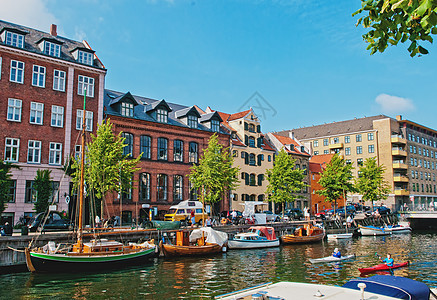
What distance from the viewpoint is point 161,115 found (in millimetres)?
48750

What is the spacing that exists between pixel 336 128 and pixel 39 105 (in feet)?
249

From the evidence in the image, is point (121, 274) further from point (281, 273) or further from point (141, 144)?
point (141, 144)

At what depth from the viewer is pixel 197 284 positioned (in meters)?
20.9

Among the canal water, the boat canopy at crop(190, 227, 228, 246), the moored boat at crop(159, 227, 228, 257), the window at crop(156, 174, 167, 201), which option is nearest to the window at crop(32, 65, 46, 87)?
the window at crop(156, 174, 167, 201)

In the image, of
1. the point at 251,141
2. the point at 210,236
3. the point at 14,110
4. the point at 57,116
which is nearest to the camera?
the point at 210,236

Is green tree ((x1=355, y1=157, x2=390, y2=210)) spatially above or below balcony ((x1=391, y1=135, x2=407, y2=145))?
below

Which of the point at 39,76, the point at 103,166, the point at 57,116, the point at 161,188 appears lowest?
the point at 161,188

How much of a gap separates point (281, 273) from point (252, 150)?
→ 124 feet

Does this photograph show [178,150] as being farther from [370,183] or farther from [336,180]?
[370,183]

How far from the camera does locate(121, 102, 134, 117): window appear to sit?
45.1 metres

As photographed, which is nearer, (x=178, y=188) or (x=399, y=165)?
(x=178, y=188)

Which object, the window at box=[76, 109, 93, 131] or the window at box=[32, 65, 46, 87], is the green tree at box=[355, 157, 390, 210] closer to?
the window at box=[76, 109, 93, 131]

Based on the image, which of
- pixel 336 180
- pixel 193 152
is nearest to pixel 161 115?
pixel 193 152

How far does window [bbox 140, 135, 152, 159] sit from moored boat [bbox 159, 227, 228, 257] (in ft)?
50.6
